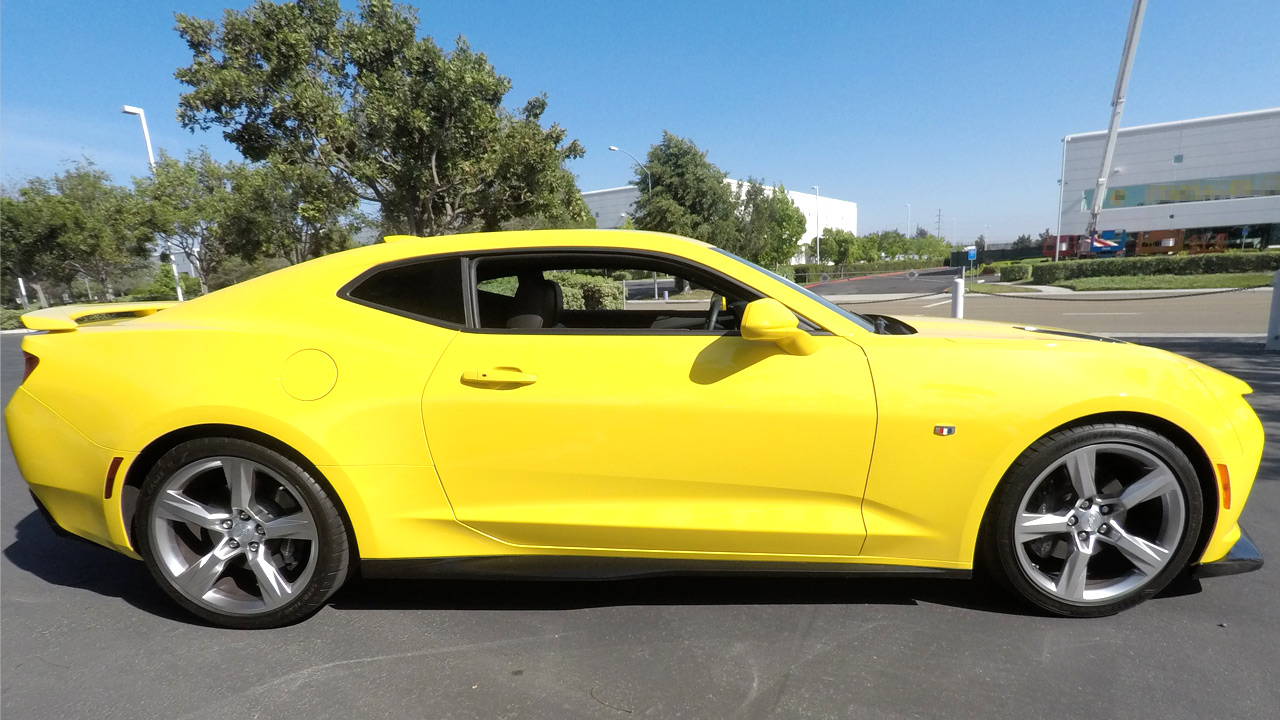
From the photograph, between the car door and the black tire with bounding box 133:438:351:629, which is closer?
the car door

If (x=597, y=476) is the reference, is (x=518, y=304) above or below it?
above

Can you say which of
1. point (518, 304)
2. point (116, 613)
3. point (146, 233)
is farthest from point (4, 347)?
point (518, 304)

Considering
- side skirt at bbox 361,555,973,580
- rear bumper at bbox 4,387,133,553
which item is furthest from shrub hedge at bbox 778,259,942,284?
rear bumper at bbox 4,387,133,553

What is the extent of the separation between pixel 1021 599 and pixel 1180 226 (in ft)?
191

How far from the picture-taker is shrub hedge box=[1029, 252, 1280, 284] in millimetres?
25844

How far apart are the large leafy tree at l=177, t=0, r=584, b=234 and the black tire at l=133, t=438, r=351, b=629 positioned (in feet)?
42.5

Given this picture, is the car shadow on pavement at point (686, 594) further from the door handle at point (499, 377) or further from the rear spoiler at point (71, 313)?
the rear spoiler at point (71, 313)

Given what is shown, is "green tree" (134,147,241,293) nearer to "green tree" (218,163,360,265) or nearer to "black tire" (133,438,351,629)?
"green tree" (218,163,360,265)

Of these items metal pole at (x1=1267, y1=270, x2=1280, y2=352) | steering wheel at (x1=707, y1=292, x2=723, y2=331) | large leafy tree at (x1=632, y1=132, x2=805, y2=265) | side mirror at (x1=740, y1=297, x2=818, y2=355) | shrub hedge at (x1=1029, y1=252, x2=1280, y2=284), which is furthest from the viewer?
large leafy tree at (x1=632, y1=132, x2=805, y2=265)

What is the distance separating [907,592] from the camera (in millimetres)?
2541

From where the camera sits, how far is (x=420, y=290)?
2.43m

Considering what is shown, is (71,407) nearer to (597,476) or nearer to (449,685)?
(449,685)

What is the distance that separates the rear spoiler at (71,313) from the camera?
247 cm

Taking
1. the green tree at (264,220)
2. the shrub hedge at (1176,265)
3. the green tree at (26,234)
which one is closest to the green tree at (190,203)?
the green tree at (264,220)
